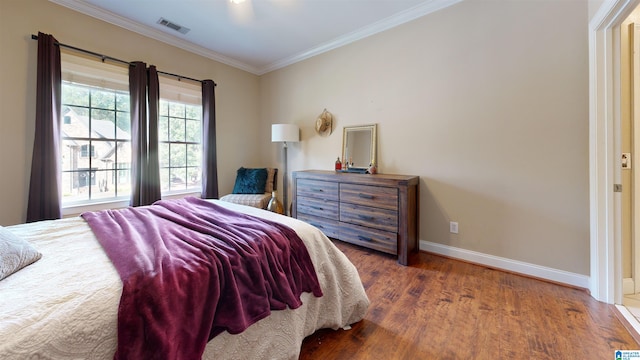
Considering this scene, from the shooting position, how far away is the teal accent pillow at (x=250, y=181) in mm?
3912

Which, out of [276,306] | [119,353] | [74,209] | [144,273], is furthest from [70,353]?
[74,209]

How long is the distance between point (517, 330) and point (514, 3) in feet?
8.77

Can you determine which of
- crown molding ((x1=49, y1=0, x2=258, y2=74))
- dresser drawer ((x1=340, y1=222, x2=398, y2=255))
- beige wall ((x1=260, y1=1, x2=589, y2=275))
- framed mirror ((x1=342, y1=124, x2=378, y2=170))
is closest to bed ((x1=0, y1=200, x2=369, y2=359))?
dresser drawer ((x1=340, y1=222, x2=398, y2=255))

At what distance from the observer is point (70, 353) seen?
75cm

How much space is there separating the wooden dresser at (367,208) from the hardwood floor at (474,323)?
45 cm

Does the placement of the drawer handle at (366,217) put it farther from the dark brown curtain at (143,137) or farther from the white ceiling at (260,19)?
the dark brown curtain at (143,137)

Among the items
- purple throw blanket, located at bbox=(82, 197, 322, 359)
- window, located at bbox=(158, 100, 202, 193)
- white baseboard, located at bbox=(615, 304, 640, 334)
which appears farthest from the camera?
window, located at bbox=(158, 100, 202, 193)

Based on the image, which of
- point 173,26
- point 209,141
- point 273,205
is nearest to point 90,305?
point 273,205

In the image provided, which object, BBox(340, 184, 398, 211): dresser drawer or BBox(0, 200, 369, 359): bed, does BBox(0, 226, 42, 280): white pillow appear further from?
BBox(340, 184, 398, 211): dresser drawer

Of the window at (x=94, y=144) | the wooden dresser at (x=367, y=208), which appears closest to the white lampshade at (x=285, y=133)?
the wooden dresser at (x=367, y=208)

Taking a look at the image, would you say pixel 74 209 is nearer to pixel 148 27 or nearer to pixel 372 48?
pixel 148 27

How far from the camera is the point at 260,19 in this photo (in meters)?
2.94

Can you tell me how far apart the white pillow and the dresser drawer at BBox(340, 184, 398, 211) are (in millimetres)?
2390

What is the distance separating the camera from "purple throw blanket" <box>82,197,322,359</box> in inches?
34.1
